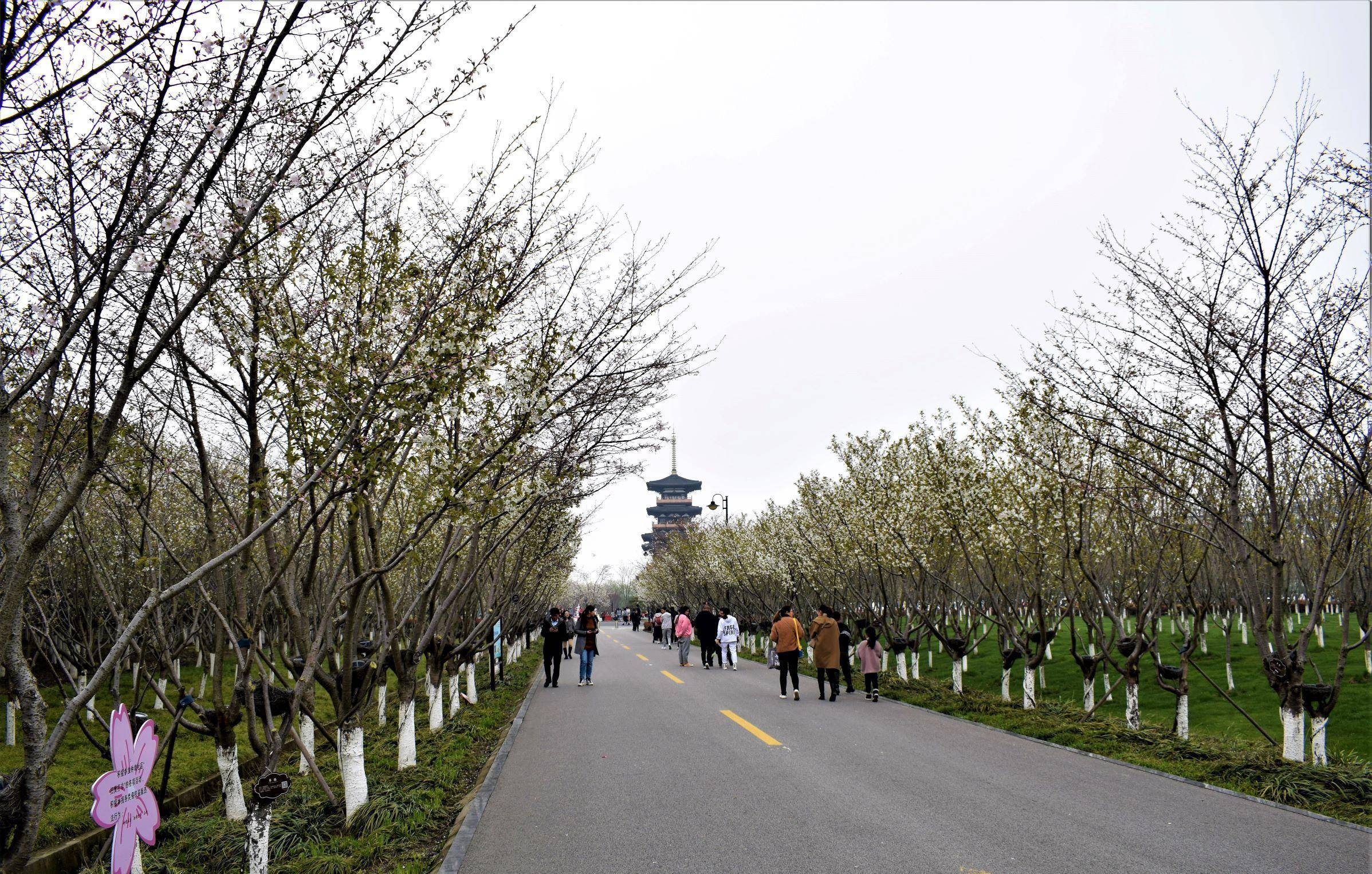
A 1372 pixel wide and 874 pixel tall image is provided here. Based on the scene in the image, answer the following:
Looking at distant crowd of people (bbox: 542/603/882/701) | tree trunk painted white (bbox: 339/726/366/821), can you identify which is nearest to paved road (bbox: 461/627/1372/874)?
tree trunk painted white (bbox: 339/726/366/821)

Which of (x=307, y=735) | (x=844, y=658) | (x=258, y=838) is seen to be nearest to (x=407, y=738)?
(x=307, y=735)

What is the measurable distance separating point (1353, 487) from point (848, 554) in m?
→ 12.9

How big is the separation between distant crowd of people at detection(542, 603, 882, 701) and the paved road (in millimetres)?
3969

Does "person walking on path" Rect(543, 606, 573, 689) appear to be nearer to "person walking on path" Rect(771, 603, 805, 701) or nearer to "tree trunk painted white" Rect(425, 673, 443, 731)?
"tree trunk painted white" Rect(425, 673, 443, 731)

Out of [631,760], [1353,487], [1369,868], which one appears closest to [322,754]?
[631,760]

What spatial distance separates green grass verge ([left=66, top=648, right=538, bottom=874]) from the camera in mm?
6625

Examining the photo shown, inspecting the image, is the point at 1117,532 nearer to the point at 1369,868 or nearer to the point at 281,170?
the point at 1369,868

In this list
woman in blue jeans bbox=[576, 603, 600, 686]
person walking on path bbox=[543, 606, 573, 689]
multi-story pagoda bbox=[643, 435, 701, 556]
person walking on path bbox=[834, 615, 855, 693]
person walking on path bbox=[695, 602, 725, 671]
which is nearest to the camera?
person walking on path bbox=[834, 615, 855, 693]

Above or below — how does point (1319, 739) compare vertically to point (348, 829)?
above

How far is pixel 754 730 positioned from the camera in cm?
1195

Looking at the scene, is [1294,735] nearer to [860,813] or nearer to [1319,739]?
[1319,739]

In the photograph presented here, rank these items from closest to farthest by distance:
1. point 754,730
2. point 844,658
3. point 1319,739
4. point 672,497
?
point 1319,739 < point 754,730 < point 844,658 < point 672,497

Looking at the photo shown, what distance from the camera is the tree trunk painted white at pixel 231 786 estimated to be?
8234 mm

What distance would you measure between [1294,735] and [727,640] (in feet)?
54.1
